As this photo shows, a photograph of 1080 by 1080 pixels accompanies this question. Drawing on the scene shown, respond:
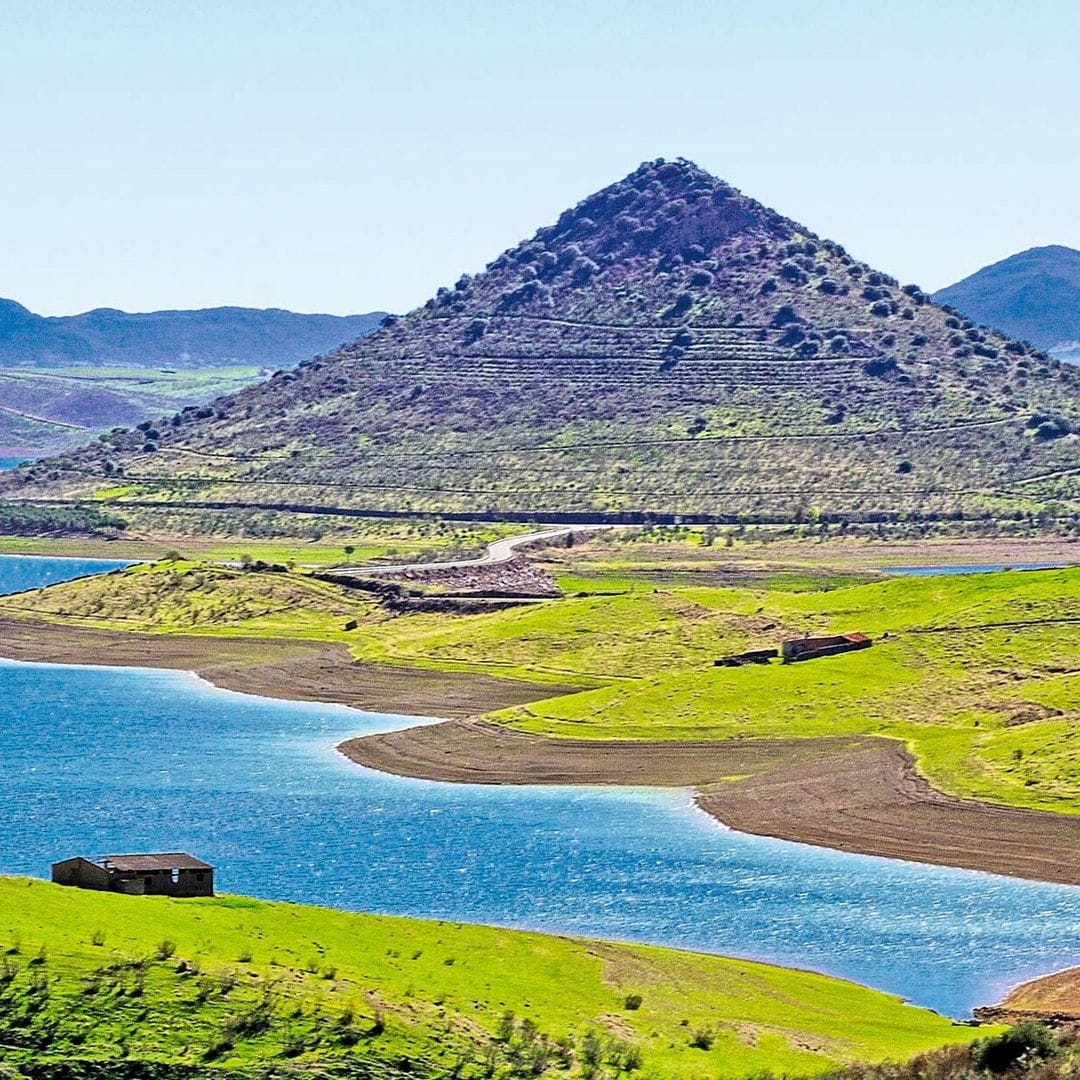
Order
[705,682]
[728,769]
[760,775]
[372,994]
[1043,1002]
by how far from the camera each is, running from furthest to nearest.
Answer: [705,682] → [728,769] → [760,775] → [1043,1002] → [372,994]

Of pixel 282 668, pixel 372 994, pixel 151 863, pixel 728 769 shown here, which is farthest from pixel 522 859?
pixel 282 668

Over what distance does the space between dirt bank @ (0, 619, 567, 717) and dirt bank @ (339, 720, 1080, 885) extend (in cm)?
1179

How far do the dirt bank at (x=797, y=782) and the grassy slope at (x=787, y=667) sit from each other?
79.6 inches

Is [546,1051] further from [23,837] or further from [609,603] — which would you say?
[609,603]

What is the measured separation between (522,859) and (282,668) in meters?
65.2

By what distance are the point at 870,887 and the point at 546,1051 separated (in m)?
31.5

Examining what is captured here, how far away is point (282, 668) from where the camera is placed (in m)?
153

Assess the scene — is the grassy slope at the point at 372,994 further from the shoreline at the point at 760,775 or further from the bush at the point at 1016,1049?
the shoreline at the point at 760,775

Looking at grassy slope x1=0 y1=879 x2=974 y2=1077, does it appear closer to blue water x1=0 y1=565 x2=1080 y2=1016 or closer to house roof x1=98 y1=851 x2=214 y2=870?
house roof x1=98 y1=851 x2=214 y2=870

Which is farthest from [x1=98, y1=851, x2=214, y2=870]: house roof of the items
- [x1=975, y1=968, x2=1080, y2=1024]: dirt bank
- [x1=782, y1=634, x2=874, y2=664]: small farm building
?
[x1=782, y1=634, x2=874, y2=664]: small farm building

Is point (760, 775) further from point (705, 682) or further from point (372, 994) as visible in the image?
point (372, 994)

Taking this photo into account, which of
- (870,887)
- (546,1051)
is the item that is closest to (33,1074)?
(546,1051)

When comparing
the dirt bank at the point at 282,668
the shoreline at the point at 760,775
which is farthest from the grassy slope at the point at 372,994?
the dirt bank at the point at 282,668

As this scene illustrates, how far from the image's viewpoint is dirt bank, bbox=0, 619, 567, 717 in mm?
136750
